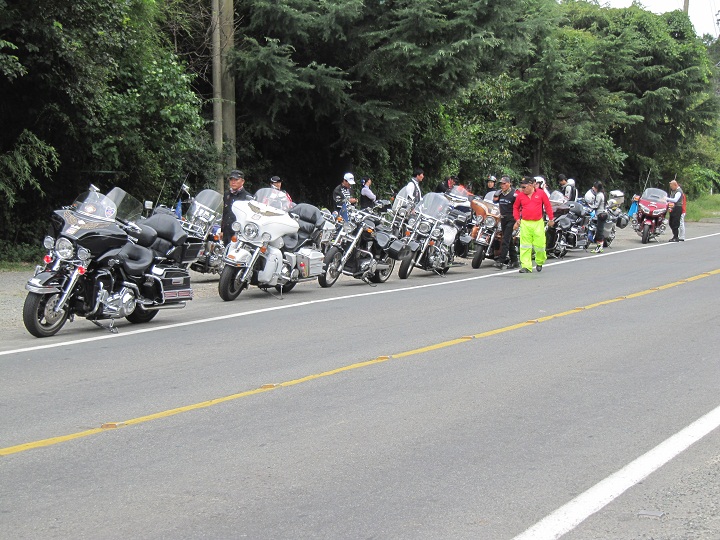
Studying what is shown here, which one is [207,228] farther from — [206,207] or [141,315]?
[141,315]

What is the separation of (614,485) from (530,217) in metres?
13.9

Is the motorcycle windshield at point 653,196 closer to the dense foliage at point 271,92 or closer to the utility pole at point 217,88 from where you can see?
the dense foliage at point 271,92

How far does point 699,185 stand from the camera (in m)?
61.9

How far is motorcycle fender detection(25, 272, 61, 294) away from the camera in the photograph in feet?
35.9

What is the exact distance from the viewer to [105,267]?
11.8 m

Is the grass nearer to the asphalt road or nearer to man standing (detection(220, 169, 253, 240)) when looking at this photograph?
man standing (detection(220, 169, 253, 240))

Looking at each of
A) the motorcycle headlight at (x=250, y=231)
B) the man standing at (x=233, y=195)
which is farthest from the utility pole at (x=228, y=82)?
the motorcycle headlight at (x=250, y=231)

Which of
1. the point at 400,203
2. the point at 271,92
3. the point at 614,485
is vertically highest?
the point at 271,92

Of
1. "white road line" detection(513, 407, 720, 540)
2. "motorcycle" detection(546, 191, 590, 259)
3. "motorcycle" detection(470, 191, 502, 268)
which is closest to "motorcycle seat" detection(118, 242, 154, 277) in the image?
"white road line" detection(513, 407, 720, 540)

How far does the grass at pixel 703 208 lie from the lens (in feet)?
155

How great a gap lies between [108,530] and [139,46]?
17714mm

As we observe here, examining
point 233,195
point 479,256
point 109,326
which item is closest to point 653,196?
point 479,256

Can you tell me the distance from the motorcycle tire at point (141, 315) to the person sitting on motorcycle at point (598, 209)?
16.5 meters

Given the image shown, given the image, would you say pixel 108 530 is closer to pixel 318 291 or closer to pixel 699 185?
pixel 318 291
